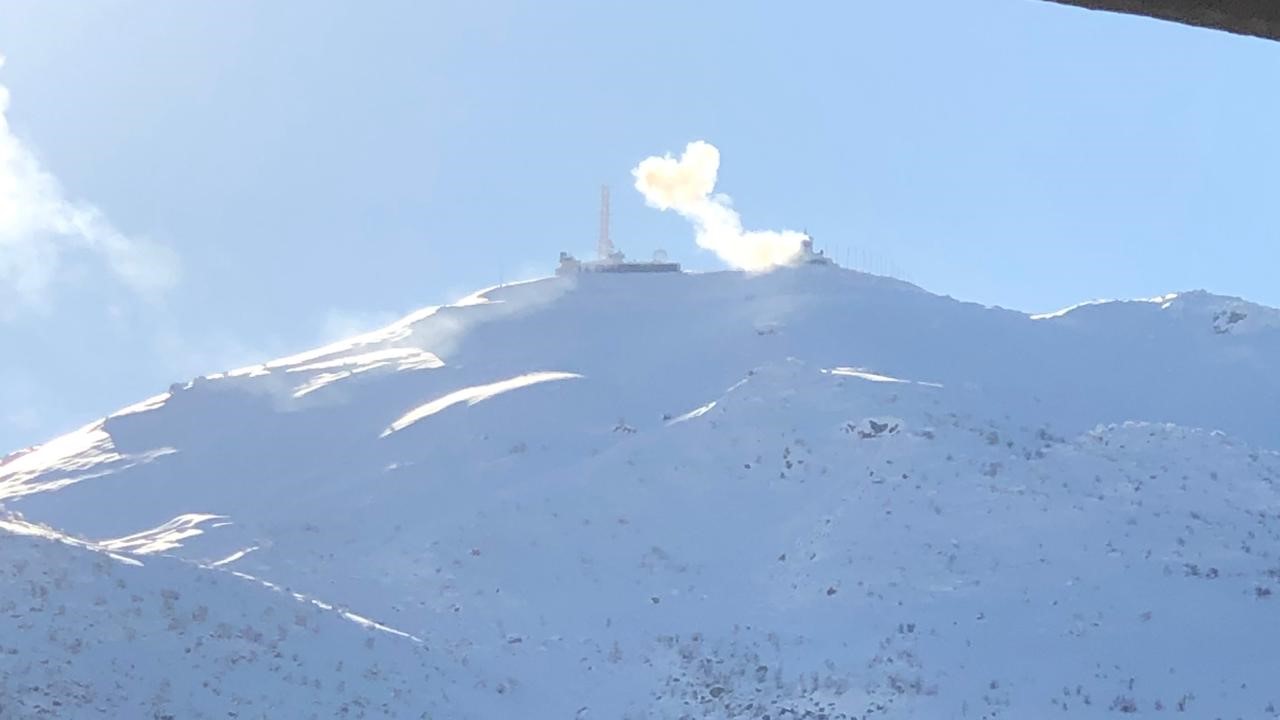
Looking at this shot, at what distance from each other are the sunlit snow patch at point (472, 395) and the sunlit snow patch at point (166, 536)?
Answer: 286 inches

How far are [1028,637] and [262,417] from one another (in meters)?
28.0

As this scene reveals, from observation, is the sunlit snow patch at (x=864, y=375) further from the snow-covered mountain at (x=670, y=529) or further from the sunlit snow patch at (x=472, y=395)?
the sunlit snow patch at (x=472, y=395)

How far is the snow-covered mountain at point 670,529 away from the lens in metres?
20.2

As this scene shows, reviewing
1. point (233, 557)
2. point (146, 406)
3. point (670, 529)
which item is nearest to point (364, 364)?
point (146, 406)

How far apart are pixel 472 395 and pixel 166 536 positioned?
39.7ft

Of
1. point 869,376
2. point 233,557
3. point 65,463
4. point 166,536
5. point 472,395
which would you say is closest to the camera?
point 233,557

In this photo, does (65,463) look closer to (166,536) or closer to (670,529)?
(166,536)

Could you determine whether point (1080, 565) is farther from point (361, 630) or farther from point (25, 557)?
point (25, 557)

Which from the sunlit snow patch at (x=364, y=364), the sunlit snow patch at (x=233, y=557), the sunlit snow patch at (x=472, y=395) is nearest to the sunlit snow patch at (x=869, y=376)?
the sunlit snow patch at (x=472, y=395)

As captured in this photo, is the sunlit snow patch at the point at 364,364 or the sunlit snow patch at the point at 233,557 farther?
the sunlit snow patch at the point at 364,364

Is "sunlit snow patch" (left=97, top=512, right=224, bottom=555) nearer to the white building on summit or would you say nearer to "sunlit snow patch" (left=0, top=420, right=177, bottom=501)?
"sunlit snow patch" (left=0, top=420, right=177, bottom=501)

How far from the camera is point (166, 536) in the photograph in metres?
32.0

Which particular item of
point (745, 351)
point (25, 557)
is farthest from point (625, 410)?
point (25, 557)

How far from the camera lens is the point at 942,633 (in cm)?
2331
